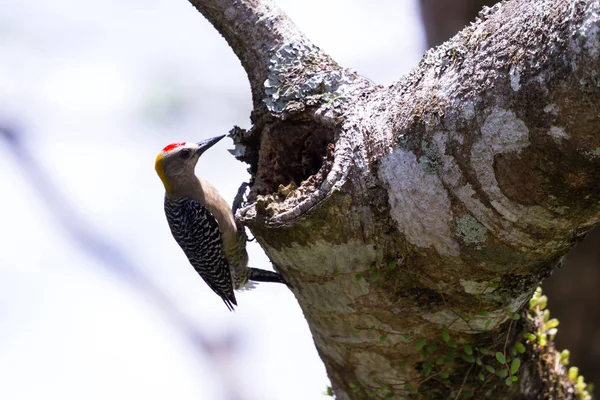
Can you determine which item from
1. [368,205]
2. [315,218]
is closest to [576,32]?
[368,205]

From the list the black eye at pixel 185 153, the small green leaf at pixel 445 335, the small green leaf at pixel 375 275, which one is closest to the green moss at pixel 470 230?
the small green leaf at pixel 375 275

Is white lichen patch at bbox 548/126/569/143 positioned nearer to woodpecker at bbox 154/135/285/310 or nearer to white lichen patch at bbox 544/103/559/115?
white lichen patch at bbox 544/103/559/115

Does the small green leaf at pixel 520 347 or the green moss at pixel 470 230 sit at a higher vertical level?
the small green leaf at pixel 520 347

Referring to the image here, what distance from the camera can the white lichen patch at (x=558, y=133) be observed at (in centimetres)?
190

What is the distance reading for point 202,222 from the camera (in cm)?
513

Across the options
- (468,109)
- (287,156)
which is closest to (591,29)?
(468,109)

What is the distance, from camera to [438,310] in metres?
2.71

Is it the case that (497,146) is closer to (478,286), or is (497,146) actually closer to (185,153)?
(478,286)

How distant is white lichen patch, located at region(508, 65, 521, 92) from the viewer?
6.41 feet

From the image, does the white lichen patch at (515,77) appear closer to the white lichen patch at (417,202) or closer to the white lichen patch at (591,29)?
the white lichen patch at (591,29)

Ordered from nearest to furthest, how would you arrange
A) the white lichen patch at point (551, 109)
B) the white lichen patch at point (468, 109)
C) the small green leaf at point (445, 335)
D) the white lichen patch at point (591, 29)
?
the white lichen patch at point (591, 29)
the white lichen patch at point (551, 109)
the white lichen patch at point (468, 109)
the small green leaf at point (445, 335)

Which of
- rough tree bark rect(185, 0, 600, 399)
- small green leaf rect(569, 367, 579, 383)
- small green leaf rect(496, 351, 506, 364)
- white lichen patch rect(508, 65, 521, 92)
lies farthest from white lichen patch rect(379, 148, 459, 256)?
small green leaf rect(569, 367, 579, 383)

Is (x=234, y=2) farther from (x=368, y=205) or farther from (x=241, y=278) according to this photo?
Answer: (x=241, y=278)

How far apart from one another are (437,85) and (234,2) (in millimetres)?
1164
